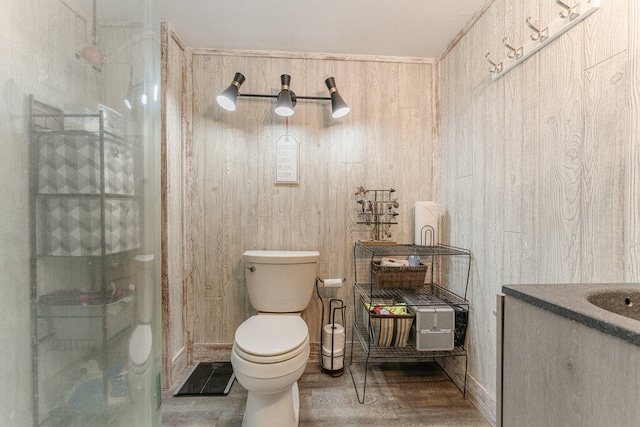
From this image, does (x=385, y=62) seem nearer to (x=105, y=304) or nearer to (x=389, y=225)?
(x=389, y=225)

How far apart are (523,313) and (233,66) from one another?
81.5 inches

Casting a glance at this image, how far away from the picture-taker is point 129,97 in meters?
0.75

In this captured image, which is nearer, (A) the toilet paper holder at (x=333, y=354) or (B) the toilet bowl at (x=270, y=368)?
(B) the toilet bowl at (x=270, y=368)

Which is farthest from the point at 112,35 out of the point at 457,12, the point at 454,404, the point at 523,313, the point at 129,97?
the point at 454,404

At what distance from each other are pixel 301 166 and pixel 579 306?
1592 millimetres

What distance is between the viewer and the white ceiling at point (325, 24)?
1418 millimetres

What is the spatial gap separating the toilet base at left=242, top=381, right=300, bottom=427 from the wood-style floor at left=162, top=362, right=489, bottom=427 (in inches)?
6.2

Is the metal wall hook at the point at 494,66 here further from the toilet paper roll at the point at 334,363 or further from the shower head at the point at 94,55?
the toilet paper roll at the point at 334,363

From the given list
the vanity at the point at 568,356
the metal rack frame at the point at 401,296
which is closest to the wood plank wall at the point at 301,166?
the metal rack frame at the point at 401,296

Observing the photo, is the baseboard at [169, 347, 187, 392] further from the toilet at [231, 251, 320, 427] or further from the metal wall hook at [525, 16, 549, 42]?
the metal wall hook at [525, 16, 549, 42]

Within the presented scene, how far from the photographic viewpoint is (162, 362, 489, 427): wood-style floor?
1339 millimetres

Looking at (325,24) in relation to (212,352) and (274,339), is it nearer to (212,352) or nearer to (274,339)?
(274,339)

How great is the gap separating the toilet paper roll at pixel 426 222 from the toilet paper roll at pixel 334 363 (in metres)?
0.93

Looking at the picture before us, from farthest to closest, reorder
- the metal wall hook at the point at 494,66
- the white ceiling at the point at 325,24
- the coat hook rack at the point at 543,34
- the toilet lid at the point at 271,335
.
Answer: the white ceiling at the point at 325,24
the metal wall hook at the point at 494,66
the toilet lid at the point at 271,335
the coat hook rack at the point at 543,34
